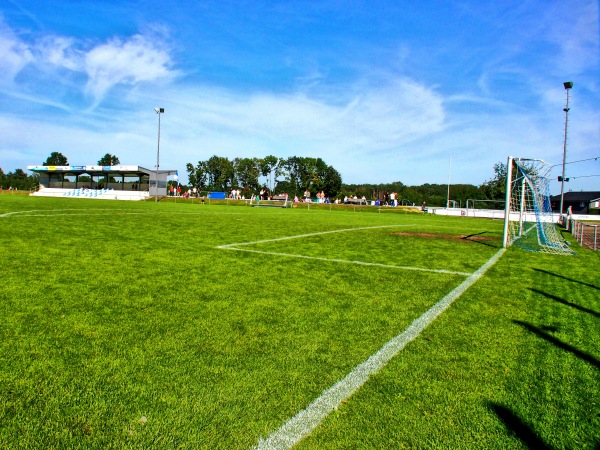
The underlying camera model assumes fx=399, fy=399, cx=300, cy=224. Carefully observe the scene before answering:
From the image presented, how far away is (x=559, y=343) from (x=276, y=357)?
2.64m

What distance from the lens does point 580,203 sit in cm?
6631

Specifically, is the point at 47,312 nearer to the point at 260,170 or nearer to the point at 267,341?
the point at 267,341

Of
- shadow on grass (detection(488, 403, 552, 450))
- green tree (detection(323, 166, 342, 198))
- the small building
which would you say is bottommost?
shadow on grass (detection(488, 403, 552, 450))

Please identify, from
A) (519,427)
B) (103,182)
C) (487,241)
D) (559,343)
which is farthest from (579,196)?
(519,427)

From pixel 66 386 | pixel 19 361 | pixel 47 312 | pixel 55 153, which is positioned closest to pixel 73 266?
pixel 47 312

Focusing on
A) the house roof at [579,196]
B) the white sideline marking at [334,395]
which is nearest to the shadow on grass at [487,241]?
the white sideline marking at [334,395]

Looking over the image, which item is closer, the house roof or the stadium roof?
the stadium roof

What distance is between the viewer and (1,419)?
86.3 inches

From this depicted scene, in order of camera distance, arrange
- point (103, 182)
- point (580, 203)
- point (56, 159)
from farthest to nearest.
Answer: point (56, 159), point (580, 203), point (103, 182)

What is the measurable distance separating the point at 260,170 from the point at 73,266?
116395mm

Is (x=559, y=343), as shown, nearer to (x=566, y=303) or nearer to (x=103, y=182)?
(x=566, y=303)

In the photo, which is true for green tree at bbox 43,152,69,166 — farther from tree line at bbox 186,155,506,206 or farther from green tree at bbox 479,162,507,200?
green tree at bbox 479,162,507,200

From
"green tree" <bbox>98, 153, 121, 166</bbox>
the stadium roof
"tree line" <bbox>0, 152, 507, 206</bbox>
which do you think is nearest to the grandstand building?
the stadium roof

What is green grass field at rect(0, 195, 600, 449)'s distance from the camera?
2215mm
